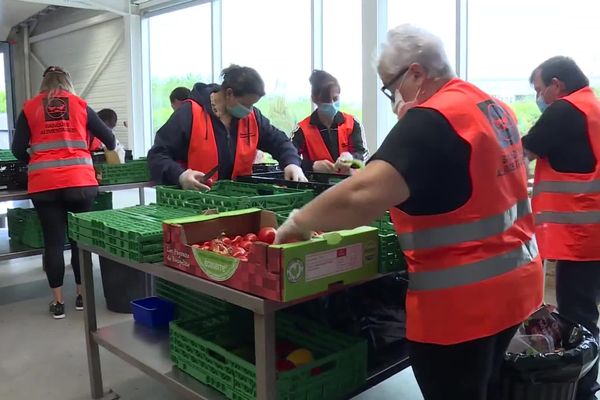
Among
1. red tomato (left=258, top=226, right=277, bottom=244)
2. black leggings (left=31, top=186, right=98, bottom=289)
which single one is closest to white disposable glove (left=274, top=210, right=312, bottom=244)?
red tomato (left=258, top=226, right=277, bottom=244)

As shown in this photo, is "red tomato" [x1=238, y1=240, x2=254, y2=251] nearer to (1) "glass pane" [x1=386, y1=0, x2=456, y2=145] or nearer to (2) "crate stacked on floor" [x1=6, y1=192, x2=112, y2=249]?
(2) "crate stacked on floor" [x1=6, y1=192, x2=112, y2=249]

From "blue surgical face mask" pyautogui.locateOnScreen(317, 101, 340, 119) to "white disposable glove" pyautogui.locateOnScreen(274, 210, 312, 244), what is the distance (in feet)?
7.50

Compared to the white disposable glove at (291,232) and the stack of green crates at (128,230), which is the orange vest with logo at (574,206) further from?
the stack of green crates at (128,230)

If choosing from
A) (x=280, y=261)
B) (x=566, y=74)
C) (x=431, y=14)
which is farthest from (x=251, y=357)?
(x=431, y=14)

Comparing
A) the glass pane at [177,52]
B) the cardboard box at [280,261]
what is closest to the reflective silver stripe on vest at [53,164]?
the cardboard box at [280,261]

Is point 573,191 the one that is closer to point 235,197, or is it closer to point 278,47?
point 235,197

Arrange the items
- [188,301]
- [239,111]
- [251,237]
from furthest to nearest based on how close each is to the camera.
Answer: [239,111], [188,301], [251,237]

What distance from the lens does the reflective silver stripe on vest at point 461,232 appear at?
4.54ft

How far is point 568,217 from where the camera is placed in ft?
8.09

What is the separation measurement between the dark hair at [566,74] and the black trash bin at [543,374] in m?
1.23

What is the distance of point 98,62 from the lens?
905cm

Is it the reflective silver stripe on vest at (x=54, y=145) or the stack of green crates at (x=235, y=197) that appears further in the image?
the reflective silver stripe on vest at (x=54, y=145)

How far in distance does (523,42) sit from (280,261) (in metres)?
3.78

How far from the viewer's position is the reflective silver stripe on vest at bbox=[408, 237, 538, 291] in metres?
→ 1.41
